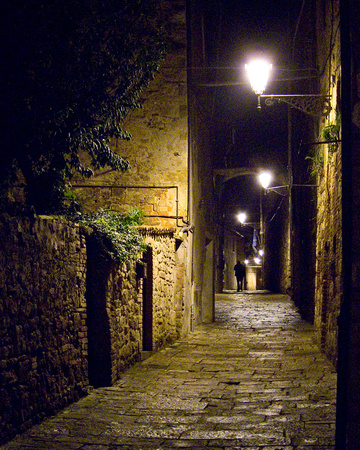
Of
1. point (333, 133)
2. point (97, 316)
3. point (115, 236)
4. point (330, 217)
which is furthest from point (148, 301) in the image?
point (333, 133)

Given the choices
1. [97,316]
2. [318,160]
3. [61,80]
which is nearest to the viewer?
[61,80]

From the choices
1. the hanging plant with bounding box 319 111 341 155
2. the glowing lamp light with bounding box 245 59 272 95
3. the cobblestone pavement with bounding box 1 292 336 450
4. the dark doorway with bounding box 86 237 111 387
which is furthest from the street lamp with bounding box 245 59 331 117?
the cobblestone pavement with bounding box 1 292 336 450

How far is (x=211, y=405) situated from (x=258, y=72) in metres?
5.42

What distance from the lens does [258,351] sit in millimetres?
10203

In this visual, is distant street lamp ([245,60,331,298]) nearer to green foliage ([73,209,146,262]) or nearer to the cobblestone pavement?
green foliage ([73,209,146,262])

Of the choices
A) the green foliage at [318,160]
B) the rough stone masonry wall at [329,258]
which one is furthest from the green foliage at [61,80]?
the green foliage at [318,160]

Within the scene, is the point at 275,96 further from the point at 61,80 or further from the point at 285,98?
the point at 61,80

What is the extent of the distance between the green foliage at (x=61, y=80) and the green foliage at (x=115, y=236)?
2.20 ft

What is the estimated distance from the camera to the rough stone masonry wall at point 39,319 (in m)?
4.88

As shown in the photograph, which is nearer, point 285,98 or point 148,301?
point 285,98

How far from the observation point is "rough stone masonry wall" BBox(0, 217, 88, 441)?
488cm

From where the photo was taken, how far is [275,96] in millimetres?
9305

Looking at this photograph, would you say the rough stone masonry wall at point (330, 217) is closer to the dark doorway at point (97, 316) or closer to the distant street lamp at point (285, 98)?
the distant street lamp at point (285, 98)

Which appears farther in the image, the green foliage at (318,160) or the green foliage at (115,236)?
the green foliage at (318,160)
